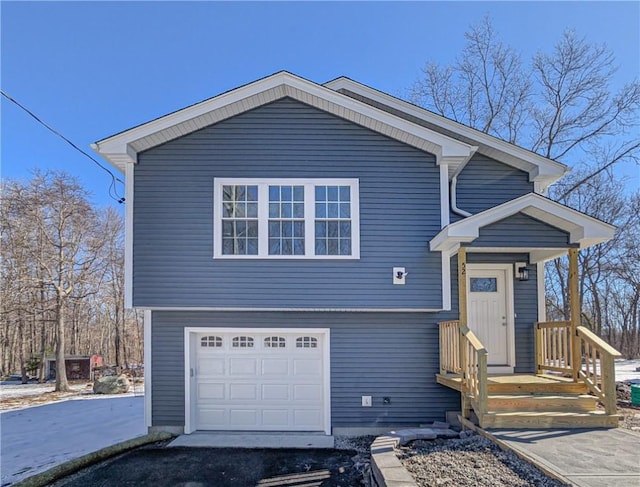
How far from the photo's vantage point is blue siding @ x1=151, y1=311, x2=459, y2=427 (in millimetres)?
7004

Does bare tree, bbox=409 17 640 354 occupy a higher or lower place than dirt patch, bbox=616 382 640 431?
higher

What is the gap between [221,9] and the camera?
8633mm

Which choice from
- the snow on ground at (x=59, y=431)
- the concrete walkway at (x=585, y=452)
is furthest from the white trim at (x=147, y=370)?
the concrete walkway at (x=585, y=452)

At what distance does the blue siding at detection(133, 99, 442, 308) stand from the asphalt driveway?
2.21m

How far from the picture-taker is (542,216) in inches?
244

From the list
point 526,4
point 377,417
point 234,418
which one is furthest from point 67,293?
point 526,4

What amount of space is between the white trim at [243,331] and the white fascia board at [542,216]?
2.75 meters

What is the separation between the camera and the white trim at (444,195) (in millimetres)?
6910

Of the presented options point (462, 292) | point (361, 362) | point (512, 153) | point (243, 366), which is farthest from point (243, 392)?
point (512, 153)

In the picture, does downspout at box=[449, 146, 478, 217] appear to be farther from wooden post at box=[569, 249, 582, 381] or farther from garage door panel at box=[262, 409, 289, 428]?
garage door panel at box=[262, 409, 289, 428]

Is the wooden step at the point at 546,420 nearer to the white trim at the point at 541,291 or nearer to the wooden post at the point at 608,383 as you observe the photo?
the wooden post at the point at 608,383

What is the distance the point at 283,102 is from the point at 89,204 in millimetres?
10774

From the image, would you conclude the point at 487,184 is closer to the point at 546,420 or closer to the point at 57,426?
the point at 546,420

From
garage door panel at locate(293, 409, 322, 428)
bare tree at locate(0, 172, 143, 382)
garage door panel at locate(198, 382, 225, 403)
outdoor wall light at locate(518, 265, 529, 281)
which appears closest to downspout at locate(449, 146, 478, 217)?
outdoor wall light at locate(518, 265, 529, 281)
